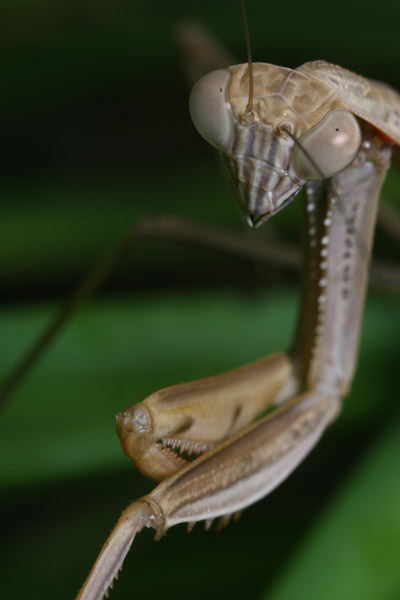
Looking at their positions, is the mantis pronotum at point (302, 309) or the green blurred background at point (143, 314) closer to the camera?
the mantis pronotum at point (302, 309)

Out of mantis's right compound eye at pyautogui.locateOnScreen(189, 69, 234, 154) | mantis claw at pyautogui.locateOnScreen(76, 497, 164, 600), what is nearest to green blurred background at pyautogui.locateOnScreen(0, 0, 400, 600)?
mantis claw at pyautogui.locateOnScreen(76, 497, 164, 600)

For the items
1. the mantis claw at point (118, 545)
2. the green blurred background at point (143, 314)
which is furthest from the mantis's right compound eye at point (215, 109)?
the mantis claw at point (118, 545)

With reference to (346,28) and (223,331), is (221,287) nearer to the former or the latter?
(223,331)

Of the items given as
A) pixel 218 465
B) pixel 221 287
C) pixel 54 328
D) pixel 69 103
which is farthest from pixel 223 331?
pixel 69 103

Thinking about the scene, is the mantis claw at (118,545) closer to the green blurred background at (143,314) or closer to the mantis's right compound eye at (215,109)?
the green blurred background at (143,314)

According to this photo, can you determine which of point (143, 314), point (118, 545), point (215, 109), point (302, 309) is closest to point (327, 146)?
point (215, 109)

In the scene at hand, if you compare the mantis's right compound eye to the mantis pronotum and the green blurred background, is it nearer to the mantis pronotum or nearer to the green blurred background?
the mantis pronotum

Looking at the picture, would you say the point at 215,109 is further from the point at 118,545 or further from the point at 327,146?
the point at 118,545
